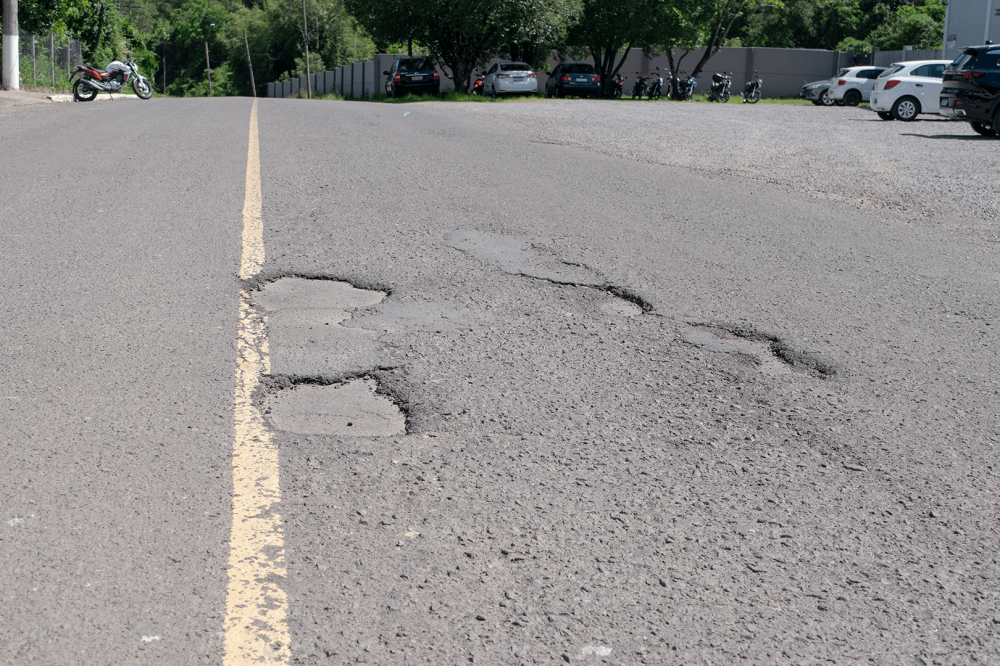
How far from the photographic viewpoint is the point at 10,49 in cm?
2262

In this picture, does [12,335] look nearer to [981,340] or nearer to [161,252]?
[161,252]

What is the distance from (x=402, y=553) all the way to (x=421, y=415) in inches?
40.4

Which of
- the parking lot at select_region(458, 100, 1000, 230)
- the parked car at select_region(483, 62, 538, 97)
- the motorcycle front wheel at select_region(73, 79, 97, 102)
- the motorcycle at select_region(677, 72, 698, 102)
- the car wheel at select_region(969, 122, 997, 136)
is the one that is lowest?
the parking lot at select_region(458, 100, 1000, 230)

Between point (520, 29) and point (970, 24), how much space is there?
640 inches

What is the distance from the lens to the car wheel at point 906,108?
20.7 m

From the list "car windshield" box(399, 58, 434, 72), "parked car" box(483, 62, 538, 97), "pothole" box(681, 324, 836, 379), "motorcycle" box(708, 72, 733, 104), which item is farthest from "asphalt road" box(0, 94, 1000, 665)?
"motorcycle" box(708, 72, 733, 104)

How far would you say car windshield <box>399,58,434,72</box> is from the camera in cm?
3598

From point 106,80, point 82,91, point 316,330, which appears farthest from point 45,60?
point 316,330

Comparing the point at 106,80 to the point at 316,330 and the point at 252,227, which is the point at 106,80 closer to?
the point at 252,227

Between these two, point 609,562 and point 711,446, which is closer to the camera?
point 609,562

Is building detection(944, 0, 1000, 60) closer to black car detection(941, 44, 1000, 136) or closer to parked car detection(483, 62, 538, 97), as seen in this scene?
parked car detection(483, 62, 538, 97)

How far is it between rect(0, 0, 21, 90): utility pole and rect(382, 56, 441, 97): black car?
15450mm

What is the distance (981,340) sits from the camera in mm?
4773

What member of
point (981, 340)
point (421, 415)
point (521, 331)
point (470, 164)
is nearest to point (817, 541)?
point (421, 415)
